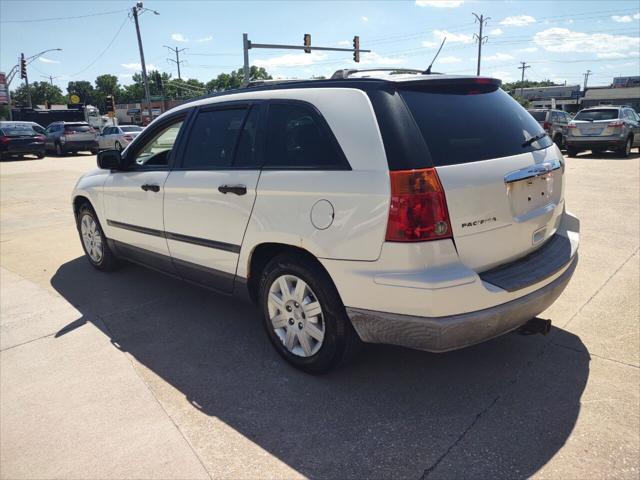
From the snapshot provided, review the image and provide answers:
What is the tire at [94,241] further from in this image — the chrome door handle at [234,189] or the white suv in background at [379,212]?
the chrome door handle at [234,189]

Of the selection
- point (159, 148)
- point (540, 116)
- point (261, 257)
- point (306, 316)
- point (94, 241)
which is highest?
point (159, 148)

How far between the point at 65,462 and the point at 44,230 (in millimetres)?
6089

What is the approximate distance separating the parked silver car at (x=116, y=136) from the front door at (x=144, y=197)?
66.3 ft

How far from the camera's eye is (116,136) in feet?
78.2

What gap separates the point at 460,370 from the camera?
3074 mm

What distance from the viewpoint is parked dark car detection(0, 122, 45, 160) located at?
21375mm

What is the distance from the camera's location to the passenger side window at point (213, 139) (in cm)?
340

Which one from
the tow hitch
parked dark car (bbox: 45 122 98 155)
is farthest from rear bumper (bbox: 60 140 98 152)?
the tow hitch

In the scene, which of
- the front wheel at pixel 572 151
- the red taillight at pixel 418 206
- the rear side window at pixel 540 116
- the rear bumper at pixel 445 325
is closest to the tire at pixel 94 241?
the rear bumper at pixel 445 325

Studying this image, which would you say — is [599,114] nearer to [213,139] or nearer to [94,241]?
[213,139]

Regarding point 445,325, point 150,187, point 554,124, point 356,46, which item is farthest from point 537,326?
point 356,46

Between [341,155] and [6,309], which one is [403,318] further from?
[6,309]

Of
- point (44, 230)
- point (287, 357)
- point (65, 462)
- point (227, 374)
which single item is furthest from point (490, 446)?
point (44, 230)

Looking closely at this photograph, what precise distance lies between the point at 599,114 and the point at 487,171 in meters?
15.3
